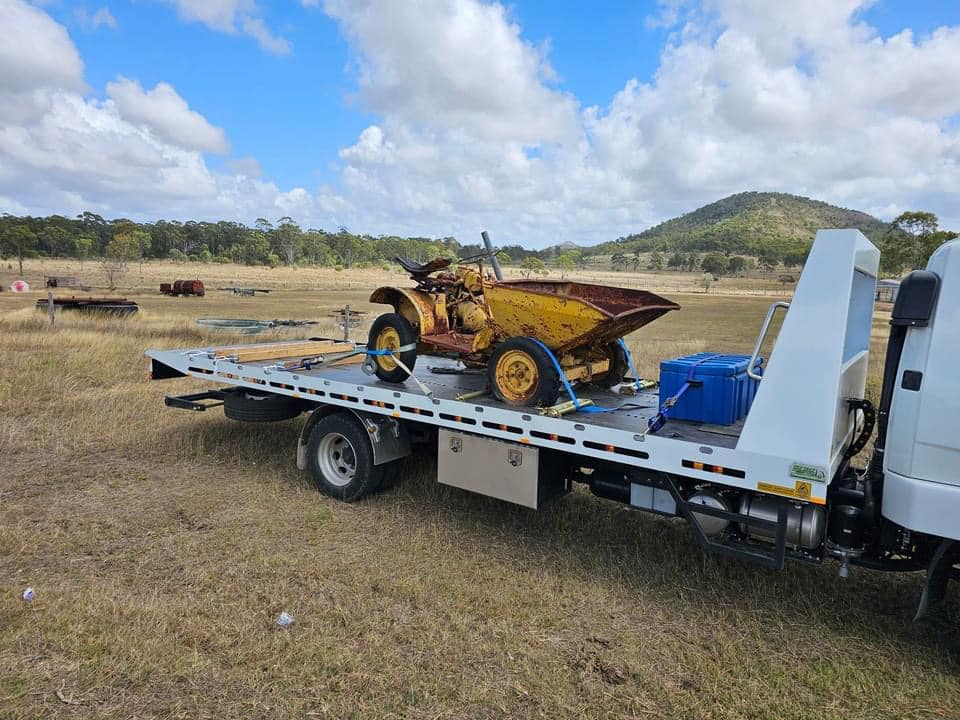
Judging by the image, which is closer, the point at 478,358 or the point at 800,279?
the point at 800,279

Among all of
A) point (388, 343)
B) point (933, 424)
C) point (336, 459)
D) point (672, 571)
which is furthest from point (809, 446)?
point (336, 459)

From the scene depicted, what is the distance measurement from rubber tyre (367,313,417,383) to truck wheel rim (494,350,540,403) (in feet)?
3.58

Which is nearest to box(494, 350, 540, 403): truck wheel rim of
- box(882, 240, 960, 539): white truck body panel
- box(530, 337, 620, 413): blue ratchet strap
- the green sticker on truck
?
box(530, 337, 620, 413): blue ratchet strap

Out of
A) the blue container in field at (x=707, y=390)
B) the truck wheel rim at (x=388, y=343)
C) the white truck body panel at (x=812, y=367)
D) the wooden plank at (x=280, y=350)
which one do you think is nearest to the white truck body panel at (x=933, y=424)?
the white truck body panel at (x=812, y=367)

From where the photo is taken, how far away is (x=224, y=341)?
594 inches

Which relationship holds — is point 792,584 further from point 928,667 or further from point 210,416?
point 210,416

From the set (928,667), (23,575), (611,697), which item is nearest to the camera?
(611,697)

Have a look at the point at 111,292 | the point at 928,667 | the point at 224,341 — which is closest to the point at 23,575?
the point at 928,667

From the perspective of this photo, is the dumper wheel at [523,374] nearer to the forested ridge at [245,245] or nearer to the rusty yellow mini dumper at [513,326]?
the rusty yellow mini dumper at [513,326]

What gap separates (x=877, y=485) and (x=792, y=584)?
1283mm

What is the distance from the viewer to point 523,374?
5137 millimetres

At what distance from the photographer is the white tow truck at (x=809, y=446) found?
3373mm

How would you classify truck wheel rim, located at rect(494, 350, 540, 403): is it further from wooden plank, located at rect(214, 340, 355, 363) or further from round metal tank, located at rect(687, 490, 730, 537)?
wooden plank, located at rect(214, 340, 355, 363)

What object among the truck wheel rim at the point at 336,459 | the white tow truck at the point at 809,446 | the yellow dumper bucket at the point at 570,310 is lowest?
the truck wheel rim at the point at 336,459
